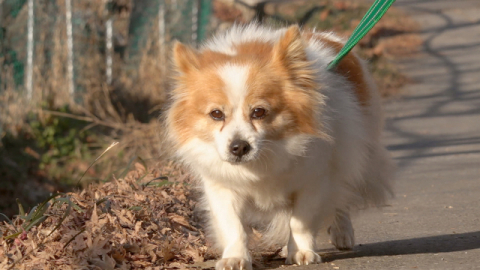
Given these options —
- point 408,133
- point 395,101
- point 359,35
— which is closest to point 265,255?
point 359,35

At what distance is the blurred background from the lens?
9.11 m

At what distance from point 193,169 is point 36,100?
240 inches

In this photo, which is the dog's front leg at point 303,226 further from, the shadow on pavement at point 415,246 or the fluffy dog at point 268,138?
the shadow on pavement at point 415,246

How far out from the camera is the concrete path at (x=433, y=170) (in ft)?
13.0

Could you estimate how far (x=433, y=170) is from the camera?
6.85 m

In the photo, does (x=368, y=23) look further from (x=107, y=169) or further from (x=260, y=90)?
(x=107, y=169)

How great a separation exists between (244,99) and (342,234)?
1.19 metres

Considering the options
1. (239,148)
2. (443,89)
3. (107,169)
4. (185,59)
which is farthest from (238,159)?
(443,89)

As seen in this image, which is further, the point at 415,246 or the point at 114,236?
the point at 415,246

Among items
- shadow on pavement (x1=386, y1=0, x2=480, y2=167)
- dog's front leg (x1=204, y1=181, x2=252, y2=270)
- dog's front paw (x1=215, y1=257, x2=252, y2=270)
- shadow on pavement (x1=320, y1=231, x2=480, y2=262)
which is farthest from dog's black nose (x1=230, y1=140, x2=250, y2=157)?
shadow on pavement (x1=386, y1=0, x2=480, y2=167)

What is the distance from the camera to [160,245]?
396 cm

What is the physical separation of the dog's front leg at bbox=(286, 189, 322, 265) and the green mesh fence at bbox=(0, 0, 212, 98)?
6405 millimetres

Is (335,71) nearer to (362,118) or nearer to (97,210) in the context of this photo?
(362,118)

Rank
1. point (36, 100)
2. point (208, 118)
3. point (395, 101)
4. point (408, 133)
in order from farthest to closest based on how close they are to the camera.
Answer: point (395, 101) → point (36, 100) → point (408, 133) → point (208, 118)
